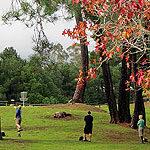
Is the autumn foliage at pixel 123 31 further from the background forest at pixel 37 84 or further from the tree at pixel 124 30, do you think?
the background forest at pixel 37 84

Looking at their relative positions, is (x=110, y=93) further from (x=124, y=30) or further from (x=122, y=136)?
(x=124, y=30)

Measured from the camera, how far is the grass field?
13.0 meters

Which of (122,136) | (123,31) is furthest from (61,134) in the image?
(123,31)

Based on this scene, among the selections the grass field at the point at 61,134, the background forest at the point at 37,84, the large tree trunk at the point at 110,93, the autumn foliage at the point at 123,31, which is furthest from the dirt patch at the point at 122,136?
the background forest at the point at 37,84

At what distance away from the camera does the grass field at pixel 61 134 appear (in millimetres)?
12965

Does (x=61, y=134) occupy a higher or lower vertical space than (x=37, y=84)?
lower

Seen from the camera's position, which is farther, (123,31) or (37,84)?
(37,84)

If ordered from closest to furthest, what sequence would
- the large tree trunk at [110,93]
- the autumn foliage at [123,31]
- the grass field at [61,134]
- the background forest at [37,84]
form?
the autumn foliage at [123,31], the grass field at [61,134], the large tree trunk at [110,93], the background forest at [37,84]

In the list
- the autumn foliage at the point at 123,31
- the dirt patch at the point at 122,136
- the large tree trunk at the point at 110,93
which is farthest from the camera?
the large tree trunk at the point at 110,93

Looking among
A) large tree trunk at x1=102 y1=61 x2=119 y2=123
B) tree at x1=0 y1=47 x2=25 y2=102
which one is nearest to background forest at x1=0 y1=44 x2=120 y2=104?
tree at x1=0 y1=47 x2=25 y2=102

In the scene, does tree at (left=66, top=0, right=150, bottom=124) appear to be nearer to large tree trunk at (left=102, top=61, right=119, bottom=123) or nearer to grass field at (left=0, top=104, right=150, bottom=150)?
grass field at (left=0, top=104, right=150, bottom=150)

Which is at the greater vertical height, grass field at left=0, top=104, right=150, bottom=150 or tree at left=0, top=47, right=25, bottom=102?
tree at left=0, top=47, right=25, bottom=102

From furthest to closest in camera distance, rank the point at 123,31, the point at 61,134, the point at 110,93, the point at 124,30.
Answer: the point at 110,93
the point at 61,134
the point at 123,31
the point at 124,30

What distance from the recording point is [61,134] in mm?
17109
